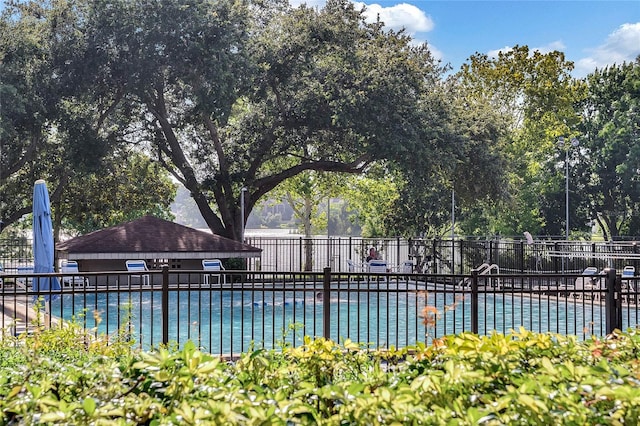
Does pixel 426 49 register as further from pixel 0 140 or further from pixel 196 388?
pixel 196 388

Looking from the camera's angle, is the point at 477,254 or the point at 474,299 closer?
the point at 474,299

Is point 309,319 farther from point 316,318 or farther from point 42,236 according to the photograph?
point 42,236

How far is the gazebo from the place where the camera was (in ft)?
76.8

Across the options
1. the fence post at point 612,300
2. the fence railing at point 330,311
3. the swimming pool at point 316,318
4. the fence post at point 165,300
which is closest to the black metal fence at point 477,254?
the fence railing at point 330,311

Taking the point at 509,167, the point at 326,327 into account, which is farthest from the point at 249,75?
the point at 326,327

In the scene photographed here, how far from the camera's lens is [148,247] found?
950 inches

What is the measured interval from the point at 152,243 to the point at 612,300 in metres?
18.0

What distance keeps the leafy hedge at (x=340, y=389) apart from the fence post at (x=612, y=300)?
18.9ft

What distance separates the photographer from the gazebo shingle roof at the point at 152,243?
23.5m

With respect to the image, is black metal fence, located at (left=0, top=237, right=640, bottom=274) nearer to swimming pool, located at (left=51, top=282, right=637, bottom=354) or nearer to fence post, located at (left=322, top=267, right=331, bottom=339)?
swimming pool, located at (left=51, top=282, right=637, bottom=354)

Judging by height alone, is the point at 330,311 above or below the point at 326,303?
below

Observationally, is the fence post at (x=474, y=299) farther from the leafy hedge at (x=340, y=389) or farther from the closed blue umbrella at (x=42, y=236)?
the closed blue umbrella at (x=42, y=236)

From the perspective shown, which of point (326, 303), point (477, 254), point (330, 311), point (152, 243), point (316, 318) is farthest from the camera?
point (477, 254)

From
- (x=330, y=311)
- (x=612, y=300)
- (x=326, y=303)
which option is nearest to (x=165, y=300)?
(x=326, y=303)
